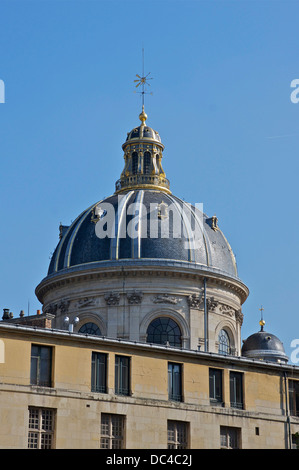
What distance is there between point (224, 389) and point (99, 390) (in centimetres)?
648

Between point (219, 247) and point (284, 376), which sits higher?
point (219, 247)

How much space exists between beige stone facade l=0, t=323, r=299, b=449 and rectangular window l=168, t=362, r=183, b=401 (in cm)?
18

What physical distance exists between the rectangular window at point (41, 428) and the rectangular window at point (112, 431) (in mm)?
2252

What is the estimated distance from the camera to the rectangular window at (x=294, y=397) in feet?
173

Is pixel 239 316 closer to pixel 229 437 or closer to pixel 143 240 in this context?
pixel 143 240

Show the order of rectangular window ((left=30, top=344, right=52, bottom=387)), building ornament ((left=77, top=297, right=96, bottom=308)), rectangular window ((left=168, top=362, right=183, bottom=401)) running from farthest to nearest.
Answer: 1. building ornament ((left=77, top=297, right=96, bottom=308))
2. rectangular window ((left=168, top=362, right=183, bottom=401))
3. rectangular window ((left=30, top=344, right=52, bottom=387))

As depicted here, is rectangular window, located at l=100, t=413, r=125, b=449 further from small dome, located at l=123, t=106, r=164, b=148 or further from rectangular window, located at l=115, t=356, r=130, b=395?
small dome, located at l=123, t=106, r=164, b=148

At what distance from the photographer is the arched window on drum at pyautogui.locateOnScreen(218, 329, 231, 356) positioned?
76.2 meters

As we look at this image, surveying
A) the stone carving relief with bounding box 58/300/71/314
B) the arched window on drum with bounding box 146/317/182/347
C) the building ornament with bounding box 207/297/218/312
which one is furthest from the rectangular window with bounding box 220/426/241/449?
the stone carving relief with bounding box 58/300/71/314

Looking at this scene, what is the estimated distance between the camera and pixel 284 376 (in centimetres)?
5306

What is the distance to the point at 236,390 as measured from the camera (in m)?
51.3
